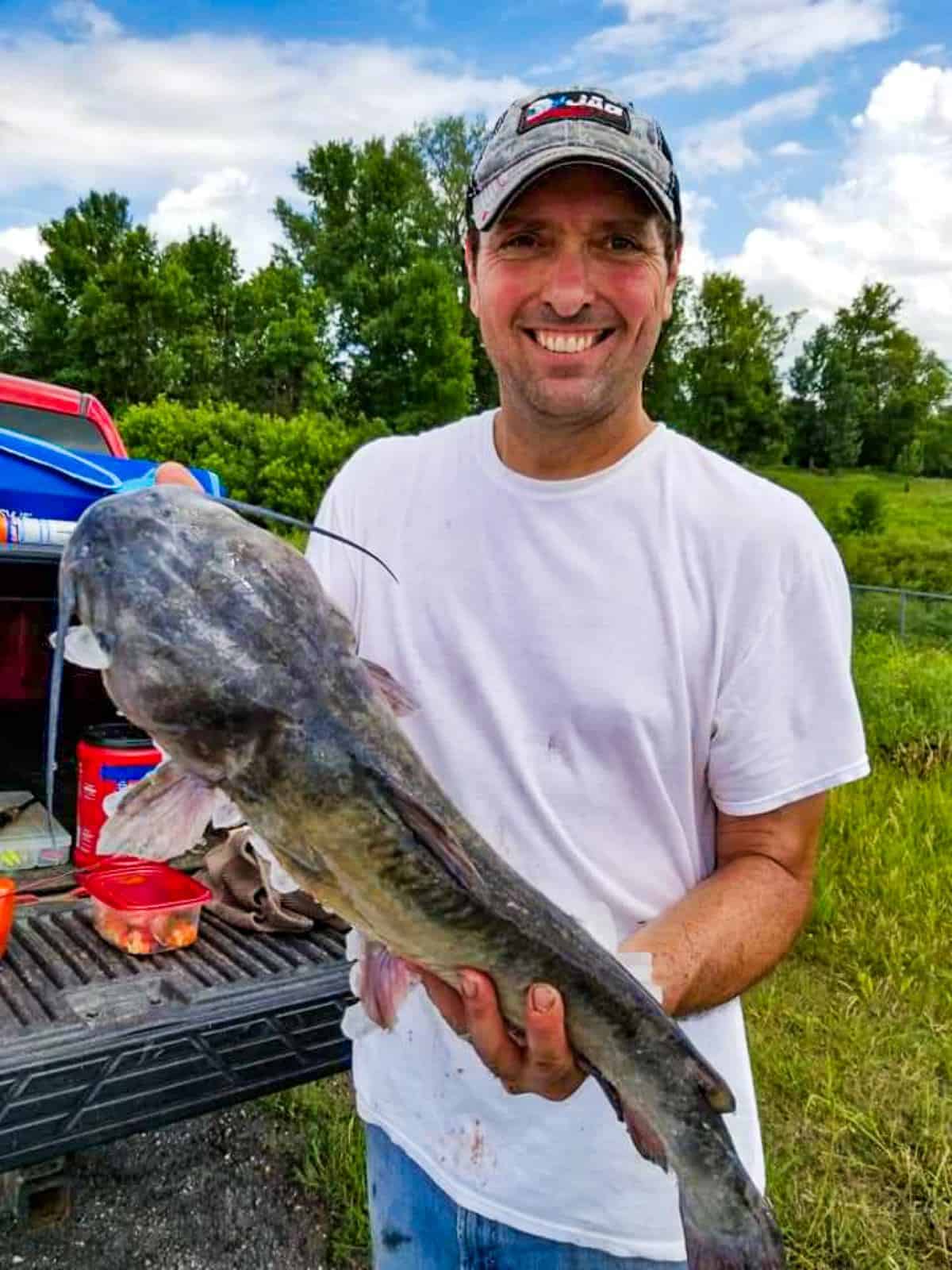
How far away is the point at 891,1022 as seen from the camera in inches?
173

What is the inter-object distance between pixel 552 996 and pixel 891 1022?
3.47 metres

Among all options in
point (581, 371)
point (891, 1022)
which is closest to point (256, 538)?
point (581, 371)

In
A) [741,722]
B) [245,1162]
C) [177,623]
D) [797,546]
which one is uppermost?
[797,546]

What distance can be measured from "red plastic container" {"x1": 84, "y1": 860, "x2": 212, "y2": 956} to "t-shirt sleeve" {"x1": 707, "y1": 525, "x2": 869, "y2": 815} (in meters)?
1.96

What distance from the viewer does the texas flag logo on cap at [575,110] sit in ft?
6.15

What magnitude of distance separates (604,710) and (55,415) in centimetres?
437

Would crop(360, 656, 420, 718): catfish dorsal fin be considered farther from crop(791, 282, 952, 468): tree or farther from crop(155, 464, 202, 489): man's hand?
crop(791, 282, 952, 468): tree

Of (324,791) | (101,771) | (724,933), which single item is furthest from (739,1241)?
(101,771)

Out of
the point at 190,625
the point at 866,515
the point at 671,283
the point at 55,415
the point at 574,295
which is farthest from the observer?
the point at 866,515

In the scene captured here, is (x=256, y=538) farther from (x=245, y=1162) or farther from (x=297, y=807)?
(x=245, y=1162)

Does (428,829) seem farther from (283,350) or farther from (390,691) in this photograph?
(283,350)

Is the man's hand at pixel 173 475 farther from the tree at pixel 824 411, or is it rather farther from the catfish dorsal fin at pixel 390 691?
the tree at pixel 824 411

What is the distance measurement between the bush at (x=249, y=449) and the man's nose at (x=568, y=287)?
68.0 ft

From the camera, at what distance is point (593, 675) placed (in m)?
1.78
